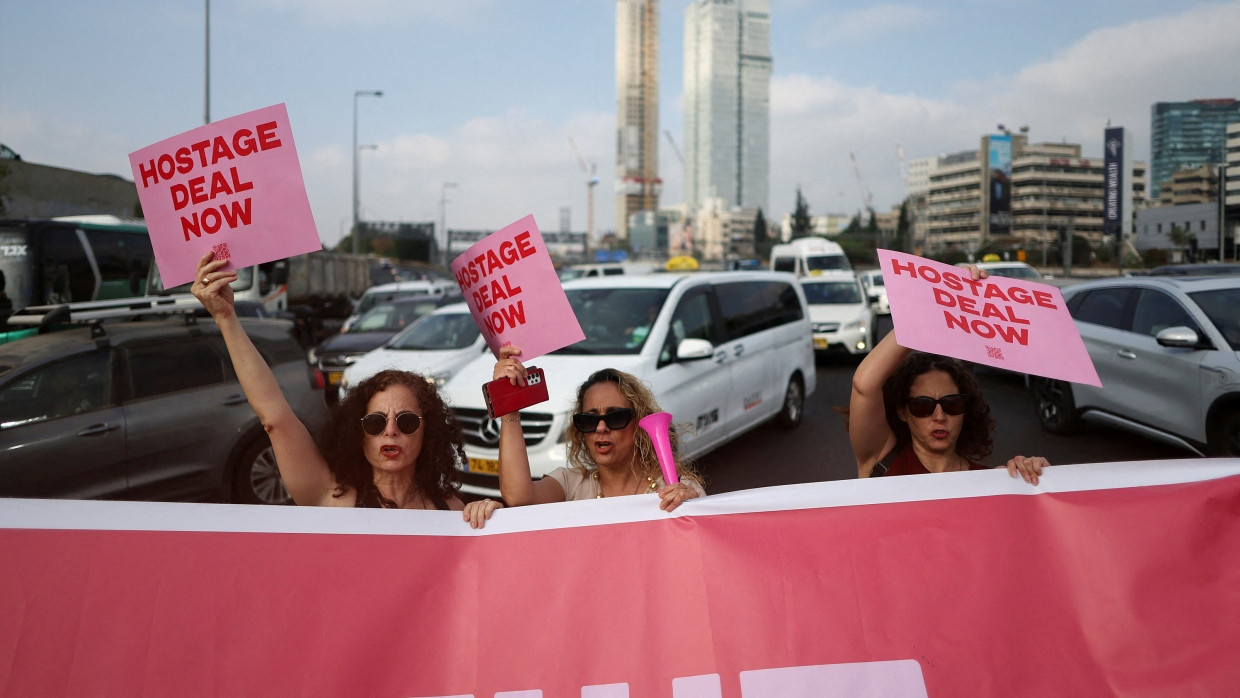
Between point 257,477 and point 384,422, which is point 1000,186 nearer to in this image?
point 257,477

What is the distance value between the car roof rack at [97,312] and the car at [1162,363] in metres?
7.35

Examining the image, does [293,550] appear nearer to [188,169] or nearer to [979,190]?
[188,169]

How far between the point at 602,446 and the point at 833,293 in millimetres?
14935

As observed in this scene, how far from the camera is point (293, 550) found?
7.22 feet

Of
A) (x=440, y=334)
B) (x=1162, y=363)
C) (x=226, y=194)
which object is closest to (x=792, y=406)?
(x=1162, y=363)

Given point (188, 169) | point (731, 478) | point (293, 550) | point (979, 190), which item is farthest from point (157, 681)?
point (979, 190)

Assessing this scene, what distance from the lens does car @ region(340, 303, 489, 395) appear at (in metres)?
8.75

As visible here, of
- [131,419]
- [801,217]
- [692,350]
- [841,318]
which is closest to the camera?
[131,419]

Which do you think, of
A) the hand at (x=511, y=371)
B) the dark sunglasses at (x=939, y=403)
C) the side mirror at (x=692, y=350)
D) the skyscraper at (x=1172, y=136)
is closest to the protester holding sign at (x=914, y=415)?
the dark sunglasses at (x=939, y=403)

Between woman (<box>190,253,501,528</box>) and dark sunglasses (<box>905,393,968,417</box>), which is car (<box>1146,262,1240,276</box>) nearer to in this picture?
dark sunglasses (<box>905,393,968,417</box>)

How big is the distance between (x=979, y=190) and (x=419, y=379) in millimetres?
157545

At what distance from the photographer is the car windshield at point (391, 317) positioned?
47.0 ft

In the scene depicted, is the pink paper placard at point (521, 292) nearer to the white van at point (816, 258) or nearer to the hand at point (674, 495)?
the hand at point (674, 495)

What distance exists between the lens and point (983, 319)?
2.56 meters
